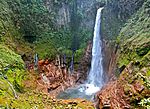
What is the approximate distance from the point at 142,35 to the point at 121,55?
1.92 metres

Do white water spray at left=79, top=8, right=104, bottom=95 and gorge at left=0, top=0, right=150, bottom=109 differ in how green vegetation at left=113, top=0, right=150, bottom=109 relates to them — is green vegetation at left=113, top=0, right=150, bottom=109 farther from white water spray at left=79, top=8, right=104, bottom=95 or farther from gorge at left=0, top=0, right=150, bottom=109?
white water spray at left=79, top=8, right=104, bottom=95

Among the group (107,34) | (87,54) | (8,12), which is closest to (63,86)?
(87,54)

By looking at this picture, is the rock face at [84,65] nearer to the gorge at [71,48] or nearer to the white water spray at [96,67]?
the gorge at [71,48]

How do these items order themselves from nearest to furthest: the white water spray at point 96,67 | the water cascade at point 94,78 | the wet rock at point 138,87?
the wet rock at point 138,87, the water cascade at point 94,78, the white water spray at point 96,67

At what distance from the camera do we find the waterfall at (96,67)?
63.0 feet

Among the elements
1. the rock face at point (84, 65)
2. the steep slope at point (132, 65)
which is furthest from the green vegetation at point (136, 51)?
the rock face at point (84, 65)

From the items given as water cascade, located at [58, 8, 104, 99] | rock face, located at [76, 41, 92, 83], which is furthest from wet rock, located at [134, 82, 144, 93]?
rock face, located at [76, 41, 92, 83]

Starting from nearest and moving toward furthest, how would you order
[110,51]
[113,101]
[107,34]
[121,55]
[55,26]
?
[113,101]
[121,55]
[110,51]
[107,34]
[55,26]

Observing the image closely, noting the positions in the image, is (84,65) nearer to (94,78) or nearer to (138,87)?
(94,78)

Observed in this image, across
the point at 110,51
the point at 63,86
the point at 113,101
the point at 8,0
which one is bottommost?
the point at 113,101

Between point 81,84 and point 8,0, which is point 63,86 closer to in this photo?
point 81,84

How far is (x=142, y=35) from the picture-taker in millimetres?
15562

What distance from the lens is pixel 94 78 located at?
20.0 metres

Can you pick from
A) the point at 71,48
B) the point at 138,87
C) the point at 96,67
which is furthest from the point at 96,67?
the point at 138,87
